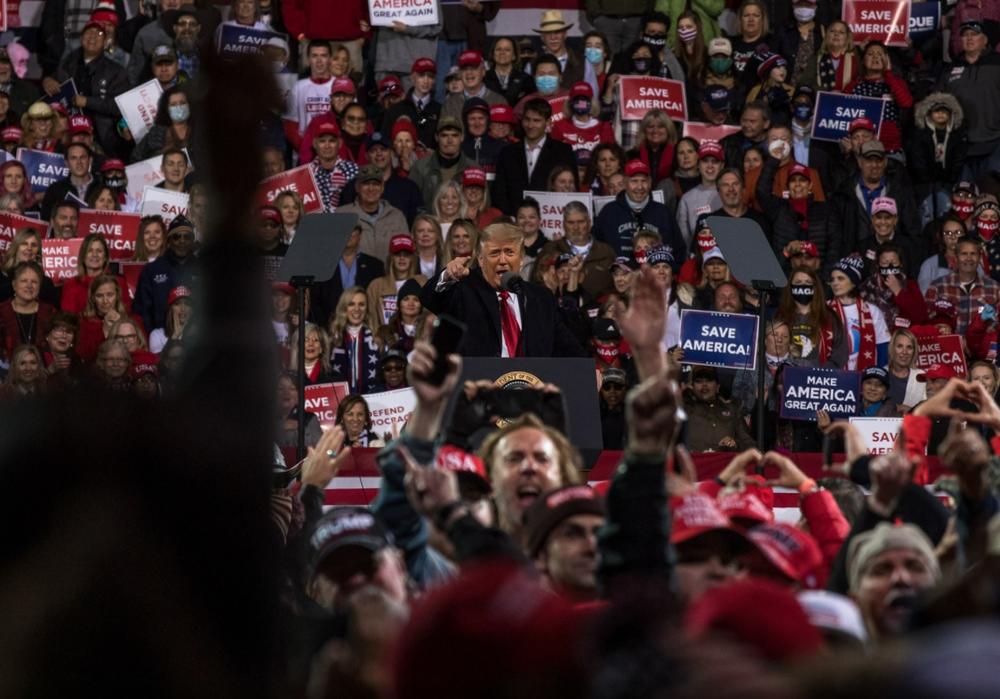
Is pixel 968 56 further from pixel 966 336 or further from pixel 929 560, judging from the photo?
pixel 929 560

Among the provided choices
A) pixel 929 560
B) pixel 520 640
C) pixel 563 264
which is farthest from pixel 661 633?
pixel 563 264

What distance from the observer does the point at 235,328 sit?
2.10 metres

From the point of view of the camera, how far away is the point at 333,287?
43.7 feet

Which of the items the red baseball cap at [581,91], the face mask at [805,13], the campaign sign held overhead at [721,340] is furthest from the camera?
the face mask at [805,13]

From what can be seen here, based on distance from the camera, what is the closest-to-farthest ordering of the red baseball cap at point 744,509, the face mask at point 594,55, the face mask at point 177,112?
the red baseball cap at point 744,509 → the face mask at point 177,112 → the face mask at point 594,55

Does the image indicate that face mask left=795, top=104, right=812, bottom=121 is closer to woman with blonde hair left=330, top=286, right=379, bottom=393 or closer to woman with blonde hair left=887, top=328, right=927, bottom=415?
woman with blonde hair left=887, top=328, right=927, bottom=415

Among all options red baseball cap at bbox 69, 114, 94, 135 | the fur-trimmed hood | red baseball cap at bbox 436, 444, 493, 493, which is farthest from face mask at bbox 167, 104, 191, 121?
red baseball cap at bbox 436, 444, 493, 493

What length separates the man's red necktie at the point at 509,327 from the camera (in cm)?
1011

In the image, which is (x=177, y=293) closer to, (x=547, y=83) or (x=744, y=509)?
(x=547, y=83)

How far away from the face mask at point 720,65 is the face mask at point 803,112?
105 cm

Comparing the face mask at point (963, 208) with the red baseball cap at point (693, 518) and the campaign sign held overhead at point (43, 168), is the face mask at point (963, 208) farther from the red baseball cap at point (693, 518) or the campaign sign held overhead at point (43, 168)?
the red baseball cap at point (693, 518)

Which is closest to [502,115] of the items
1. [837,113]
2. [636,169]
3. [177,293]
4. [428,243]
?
[636,169]

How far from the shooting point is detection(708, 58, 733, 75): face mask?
54.5 feet

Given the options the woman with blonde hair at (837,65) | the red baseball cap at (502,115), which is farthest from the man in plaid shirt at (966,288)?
the red baseball cap at (502,115)
